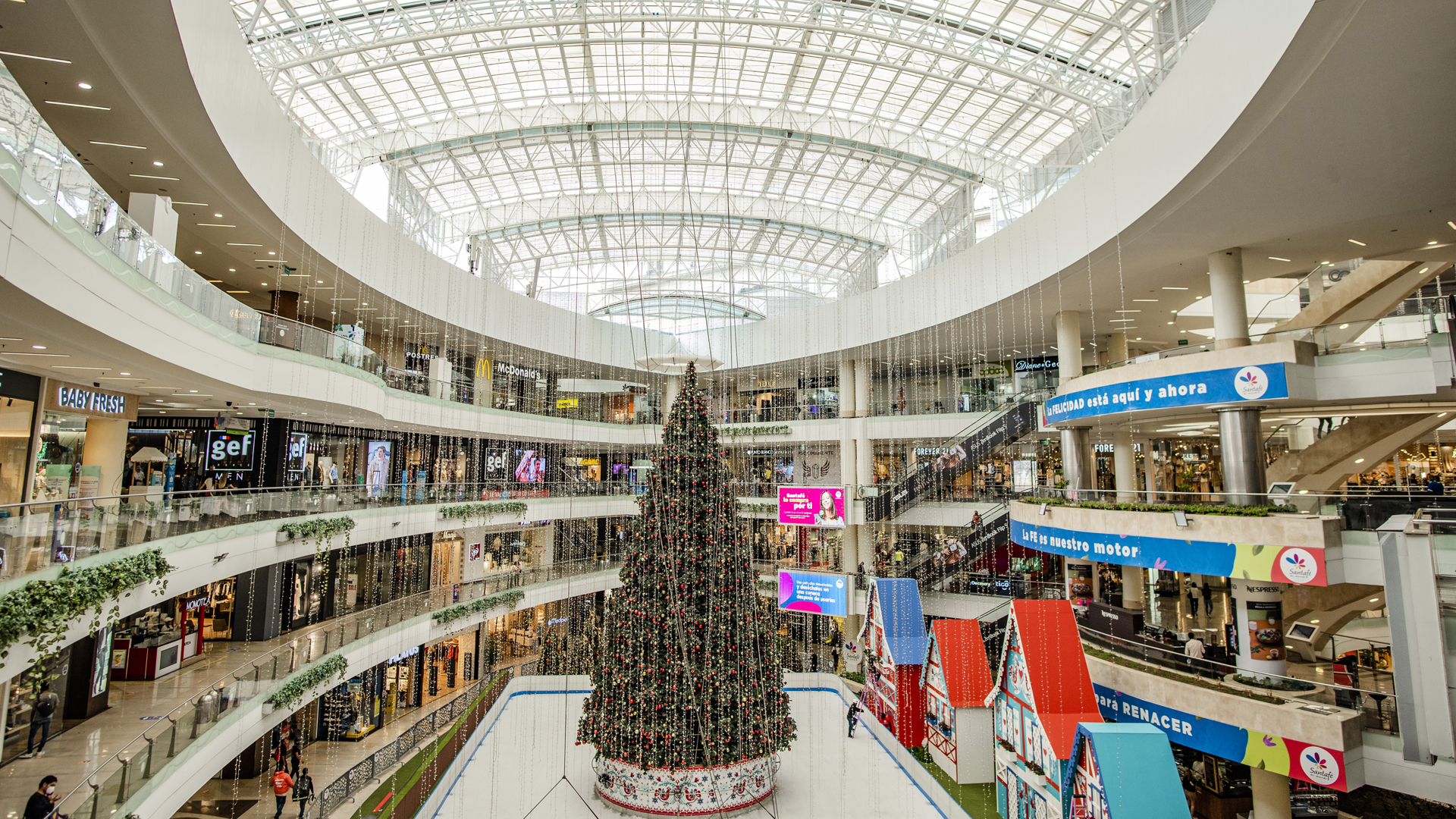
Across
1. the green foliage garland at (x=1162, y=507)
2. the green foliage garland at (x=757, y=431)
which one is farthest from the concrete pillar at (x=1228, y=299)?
the green foliage garland at (x=757, y=431)

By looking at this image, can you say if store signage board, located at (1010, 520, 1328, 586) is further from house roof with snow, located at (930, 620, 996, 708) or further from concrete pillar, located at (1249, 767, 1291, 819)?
concrete pillar, located at (1249, 767, 1291, 819)

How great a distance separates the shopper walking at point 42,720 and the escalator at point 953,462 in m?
21.1

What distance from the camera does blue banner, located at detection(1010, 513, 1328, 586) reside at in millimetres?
11438

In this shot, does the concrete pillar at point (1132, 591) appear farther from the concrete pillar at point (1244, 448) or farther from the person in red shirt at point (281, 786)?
the person in red shirt at point (281, 786)

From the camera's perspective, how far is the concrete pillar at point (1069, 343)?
19125mm

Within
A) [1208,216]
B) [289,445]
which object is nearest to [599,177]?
[289,445]

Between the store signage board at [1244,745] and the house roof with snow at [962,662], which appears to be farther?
the house roof with snow at [962,662]

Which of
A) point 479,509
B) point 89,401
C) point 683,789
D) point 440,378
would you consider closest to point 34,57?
point 89,401

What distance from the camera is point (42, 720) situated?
1130 cm

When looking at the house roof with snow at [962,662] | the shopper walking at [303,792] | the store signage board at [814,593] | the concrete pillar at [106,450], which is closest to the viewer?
the house roof with snow at [962,662]

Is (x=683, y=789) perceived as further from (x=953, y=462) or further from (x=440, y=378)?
(x=440, y=378)

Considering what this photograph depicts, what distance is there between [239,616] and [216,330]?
1032 centimetres

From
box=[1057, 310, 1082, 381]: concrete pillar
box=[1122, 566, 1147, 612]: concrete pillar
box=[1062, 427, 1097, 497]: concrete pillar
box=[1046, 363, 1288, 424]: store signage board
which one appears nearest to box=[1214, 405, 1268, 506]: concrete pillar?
box=[1046, 363, 1288, 424]: store signage board

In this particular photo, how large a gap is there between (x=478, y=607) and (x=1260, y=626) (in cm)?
2028
